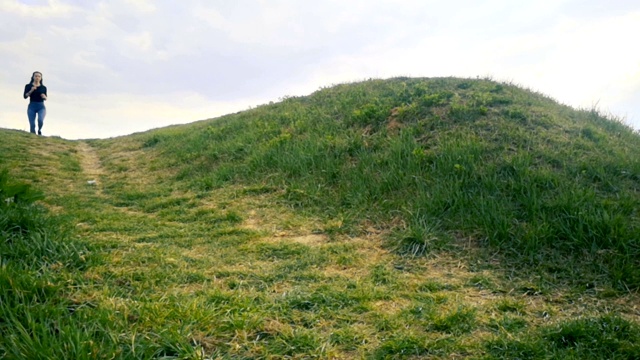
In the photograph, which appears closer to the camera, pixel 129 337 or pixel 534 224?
pixel 129 337

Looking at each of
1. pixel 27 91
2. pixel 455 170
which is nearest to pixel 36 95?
pixel 27 91

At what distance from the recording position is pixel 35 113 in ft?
44.7

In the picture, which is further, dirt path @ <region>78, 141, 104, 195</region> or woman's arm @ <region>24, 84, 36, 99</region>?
woman's arm @ <region>24, 84, 36, 99</region>

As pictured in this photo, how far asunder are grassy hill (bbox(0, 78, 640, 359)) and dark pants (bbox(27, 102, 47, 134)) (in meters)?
6.03

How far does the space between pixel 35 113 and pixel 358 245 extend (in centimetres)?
1306

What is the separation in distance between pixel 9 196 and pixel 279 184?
339cm

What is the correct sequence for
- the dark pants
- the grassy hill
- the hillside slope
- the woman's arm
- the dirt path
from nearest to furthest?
the grassy hill
the hillside slope
the dirt path
the woman's arm
the dark pants

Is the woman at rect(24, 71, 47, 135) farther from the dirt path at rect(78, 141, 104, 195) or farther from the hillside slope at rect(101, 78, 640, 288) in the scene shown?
the hillside slope at rect(101, 78, 640, 288)

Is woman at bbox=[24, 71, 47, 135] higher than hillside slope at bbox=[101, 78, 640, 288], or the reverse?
woman at bbox=[24, 71, 47, 135]

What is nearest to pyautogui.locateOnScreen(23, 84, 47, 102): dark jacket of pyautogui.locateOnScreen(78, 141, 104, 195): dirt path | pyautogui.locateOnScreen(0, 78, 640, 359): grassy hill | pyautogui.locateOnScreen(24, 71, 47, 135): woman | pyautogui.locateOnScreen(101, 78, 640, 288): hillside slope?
pyautogui.locateOnScreen(24, 71, 47, 135): woman

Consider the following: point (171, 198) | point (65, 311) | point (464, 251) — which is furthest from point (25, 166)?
point (464, 251)

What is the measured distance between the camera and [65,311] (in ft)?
8.09

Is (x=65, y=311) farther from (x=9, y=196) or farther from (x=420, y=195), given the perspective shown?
(x=420, y=195)

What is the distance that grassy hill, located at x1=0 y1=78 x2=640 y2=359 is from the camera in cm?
258
